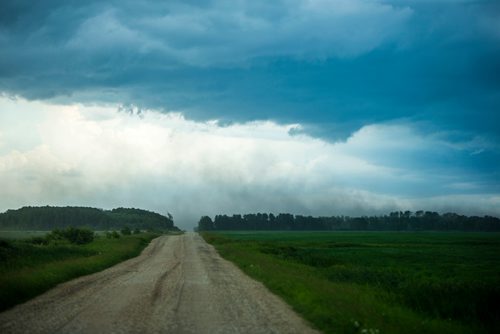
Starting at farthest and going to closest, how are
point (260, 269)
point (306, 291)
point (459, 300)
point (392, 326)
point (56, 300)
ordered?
point (260, 269) → point (459, 300) → point (306, 291) → point (56, 300) → point (392, 326)

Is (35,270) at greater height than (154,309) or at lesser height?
greater

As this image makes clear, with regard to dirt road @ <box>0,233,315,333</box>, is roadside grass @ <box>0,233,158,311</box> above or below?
above

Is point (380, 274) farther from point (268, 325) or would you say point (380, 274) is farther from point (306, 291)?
point (268, 325)

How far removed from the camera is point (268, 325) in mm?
13820

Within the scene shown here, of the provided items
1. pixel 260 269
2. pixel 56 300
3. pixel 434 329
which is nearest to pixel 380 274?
pixel 260 269

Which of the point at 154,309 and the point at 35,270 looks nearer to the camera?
the point at 154,309

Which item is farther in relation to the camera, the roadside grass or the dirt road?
the roadside grass

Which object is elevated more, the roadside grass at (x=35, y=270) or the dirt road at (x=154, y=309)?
the roadside grass at (x=35, y=270)

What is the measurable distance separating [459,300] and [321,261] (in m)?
26.3

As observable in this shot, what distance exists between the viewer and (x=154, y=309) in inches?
640

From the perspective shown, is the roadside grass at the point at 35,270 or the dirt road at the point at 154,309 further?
the roadside grass at the point at 35,270

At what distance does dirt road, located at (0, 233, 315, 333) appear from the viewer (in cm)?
1323

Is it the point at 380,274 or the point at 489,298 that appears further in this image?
the point at 380,274

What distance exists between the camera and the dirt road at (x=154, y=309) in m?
13.2
